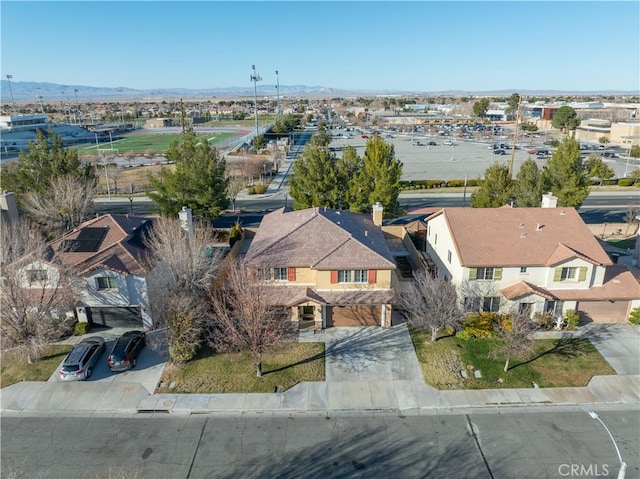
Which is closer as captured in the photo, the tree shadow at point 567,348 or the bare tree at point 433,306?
the tree shadow at point 567,348

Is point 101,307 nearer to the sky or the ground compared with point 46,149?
nearer to the ground

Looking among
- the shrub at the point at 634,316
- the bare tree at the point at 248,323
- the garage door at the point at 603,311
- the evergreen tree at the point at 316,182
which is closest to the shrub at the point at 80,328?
the bare tree at the point at 248,323

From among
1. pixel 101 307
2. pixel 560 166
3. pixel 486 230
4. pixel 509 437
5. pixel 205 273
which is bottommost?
pixel 509 437

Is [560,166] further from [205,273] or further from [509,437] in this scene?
[205,273]

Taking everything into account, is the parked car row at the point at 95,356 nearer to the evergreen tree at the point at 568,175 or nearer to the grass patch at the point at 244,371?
the grass patch at the point at 244,371

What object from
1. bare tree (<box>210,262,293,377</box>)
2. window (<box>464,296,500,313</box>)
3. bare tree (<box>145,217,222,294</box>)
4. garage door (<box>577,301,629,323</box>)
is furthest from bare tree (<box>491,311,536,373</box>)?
bare tree (<box>145,217,222,294</box>)

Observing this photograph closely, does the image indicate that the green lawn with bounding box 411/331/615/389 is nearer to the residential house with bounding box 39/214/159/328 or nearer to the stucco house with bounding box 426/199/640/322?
the stucco house with bounding box 426/199/640/322

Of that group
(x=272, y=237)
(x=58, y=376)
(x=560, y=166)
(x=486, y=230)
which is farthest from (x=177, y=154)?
(x=560, y=166)

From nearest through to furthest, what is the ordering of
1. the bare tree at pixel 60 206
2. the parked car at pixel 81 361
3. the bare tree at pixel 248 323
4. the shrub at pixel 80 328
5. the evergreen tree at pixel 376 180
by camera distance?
the bare tree at pixel 248 323 → the parked car at pixel 81 361 → the shrub at pixel 80 328 → the bare tree at pixel 60 206 → the evergreen tree at pixel 376 180
